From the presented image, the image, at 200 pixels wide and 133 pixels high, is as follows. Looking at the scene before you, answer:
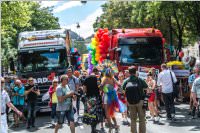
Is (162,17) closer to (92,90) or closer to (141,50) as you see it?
(141,50)

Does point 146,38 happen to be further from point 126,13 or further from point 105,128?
point 126,13

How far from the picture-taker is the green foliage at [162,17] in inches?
1286

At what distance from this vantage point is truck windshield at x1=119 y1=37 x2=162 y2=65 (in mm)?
21656

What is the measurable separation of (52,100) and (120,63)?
7.02 m

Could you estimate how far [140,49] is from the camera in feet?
71.7

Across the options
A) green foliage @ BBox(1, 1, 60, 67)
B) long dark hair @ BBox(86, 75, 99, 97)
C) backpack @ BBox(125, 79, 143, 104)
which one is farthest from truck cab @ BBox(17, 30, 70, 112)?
green foliage @ BBox(1, 1, 60, 67)

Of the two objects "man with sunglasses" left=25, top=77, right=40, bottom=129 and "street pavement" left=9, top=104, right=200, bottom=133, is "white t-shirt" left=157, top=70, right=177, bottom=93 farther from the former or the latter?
"man with sunglasses" left=25, top=77, right=40, bottom=129

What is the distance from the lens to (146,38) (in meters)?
21.9

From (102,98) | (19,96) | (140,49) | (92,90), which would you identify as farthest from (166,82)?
(140,49)

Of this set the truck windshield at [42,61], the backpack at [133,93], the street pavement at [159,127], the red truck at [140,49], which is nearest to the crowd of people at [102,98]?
the backpack at [133,93]

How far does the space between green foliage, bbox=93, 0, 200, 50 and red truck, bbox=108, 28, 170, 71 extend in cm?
1006

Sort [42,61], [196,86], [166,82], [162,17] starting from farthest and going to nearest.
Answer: [162,17] < [42,61] < [166,82] < [196,86]

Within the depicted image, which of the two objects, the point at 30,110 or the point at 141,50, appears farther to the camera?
the point at 141,50

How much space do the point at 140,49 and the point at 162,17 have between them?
72.2 feet
